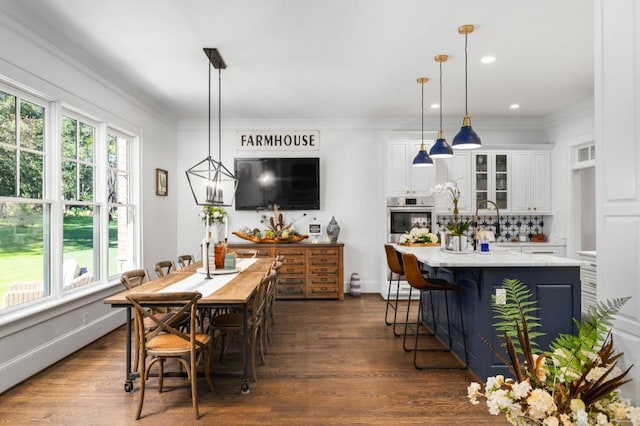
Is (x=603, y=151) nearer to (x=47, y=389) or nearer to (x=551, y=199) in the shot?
(x=47, y=389)

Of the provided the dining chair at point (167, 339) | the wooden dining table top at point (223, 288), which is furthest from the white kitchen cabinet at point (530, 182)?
the dining chair at point (167, 339)

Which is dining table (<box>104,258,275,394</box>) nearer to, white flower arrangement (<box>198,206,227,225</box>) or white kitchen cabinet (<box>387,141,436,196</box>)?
white flower arrangement (<box>198,206,227,225</box>)

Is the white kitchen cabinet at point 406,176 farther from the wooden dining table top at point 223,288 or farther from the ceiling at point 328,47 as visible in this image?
the wooden dining table top at point 223,288

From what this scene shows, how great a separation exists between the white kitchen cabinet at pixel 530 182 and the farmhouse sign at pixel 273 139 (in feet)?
10.8

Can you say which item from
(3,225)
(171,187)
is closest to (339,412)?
(3,225)

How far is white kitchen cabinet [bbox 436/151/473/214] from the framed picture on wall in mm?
4300

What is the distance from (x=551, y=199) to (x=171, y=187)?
6.13 m

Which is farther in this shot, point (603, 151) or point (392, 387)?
point (392, 387)

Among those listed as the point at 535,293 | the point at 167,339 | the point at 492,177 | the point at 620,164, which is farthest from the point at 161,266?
the point at 492,177

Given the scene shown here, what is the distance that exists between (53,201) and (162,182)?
241 cm

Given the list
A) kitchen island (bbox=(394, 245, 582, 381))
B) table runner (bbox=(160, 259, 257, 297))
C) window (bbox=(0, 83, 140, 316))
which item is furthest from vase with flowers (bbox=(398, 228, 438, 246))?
window (bbox=(0, 83, 140, 316))

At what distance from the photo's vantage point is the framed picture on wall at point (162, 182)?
5.73 metres

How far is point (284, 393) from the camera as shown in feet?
9.40

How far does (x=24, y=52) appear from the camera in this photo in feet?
10.1
